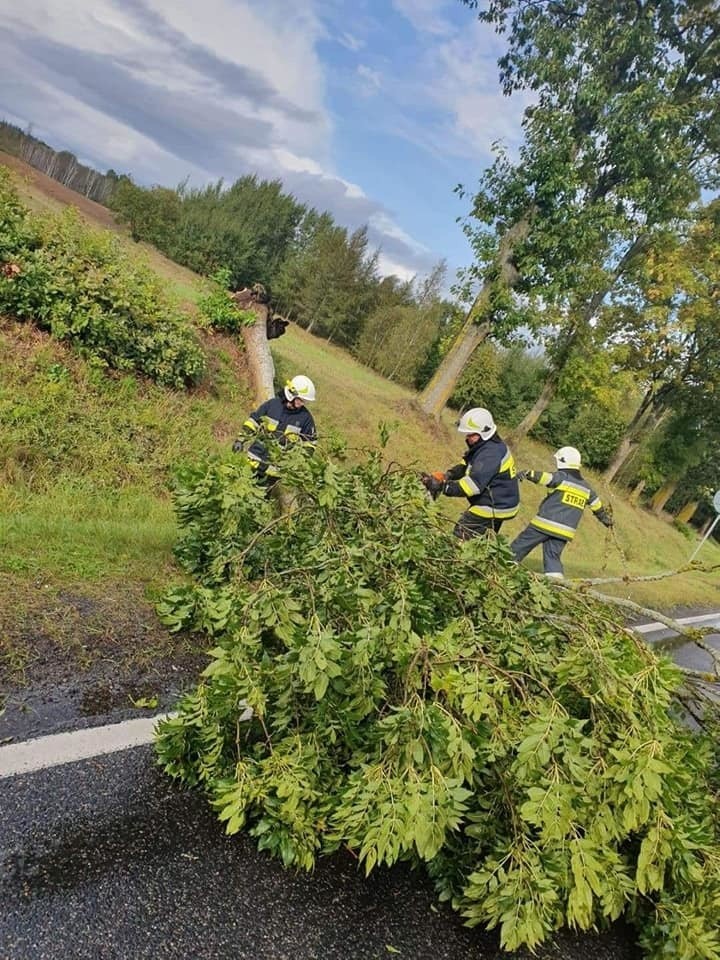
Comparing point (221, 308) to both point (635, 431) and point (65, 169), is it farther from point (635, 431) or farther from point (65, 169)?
point (65, 169)

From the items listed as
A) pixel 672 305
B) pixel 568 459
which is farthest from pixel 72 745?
Answer: pixel 672 305

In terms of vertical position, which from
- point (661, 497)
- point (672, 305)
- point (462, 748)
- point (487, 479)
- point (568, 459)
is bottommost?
point (462, 748)

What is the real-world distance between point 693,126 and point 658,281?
3.81 m

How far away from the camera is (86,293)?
6.83 m

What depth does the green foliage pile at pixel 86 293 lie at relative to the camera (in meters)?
6.54

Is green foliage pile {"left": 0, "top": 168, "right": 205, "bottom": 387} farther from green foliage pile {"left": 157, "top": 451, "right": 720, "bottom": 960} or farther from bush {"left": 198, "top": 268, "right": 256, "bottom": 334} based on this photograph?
green foliage pile {"left": 157, "top": 451, "right": 720, "bottom": 960}

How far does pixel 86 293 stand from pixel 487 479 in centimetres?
501

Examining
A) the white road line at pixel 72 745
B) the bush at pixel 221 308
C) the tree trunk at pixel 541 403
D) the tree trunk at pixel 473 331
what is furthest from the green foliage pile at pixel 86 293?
the tree trunk at pixel 541 403

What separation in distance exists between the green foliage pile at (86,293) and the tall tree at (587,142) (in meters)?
7.87

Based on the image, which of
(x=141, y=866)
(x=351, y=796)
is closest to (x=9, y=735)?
(x=141, y=866)

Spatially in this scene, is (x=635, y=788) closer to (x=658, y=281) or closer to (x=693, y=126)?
(x=693, y=126)

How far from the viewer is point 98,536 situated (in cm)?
470

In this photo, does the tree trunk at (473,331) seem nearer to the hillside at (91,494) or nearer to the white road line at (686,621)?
the hillside at (91,494)

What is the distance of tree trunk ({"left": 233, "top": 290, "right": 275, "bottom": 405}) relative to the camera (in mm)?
8969
